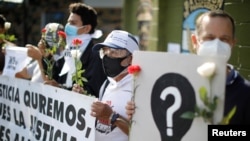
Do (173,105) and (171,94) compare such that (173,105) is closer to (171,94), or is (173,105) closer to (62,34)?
(171,94)

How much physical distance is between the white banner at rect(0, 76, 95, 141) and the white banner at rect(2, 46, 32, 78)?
0.19 m

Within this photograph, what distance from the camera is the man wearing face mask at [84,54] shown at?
3.63m

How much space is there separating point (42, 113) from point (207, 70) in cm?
201

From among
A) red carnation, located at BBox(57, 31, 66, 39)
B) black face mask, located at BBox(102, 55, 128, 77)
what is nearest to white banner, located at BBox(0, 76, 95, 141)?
black face mask, located at BBox(102, 55, 128, 77)

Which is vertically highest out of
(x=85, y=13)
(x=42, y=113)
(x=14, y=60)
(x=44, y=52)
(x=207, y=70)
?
(x=85, y=13)

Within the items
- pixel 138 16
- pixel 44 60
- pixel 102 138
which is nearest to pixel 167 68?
pixel 102 138

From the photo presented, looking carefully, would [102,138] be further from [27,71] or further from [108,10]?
[108,10]

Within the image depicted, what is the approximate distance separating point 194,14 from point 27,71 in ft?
6.94

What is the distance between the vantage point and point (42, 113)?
375cm

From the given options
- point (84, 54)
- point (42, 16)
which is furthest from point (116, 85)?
point (42, 16)

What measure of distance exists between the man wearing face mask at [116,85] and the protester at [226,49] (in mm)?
768

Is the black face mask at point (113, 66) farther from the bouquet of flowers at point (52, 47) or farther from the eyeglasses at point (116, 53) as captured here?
the bouquet of flowers at point (52, 47)

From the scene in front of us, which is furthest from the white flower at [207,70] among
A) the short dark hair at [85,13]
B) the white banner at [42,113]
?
the short dark hair at [85,13]

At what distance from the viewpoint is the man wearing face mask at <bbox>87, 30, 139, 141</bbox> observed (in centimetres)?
288
